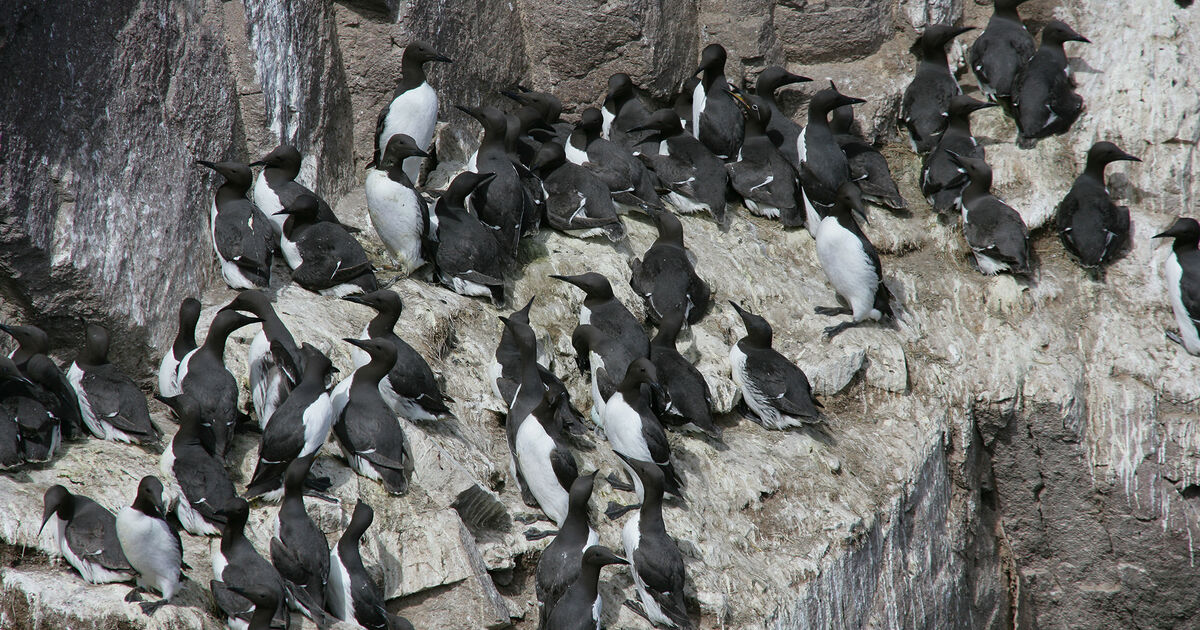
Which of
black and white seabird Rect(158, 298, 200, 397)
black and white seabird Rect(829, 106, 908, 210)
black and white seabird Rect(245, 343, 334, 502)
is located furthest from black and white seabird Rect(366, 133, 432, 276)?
black and white seabird Rect(829, 106, 908, 210)

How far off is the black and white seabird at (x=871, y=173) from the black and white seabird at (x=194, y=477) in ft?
17.8

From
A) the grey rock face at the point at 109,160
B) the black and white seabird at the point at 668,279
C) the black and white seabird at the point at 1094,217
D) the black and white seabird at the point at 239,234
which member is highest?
the grey rock face at the point at 109,160

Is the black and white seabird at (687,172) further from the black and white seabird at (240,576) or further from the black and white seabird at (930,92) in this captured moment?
the black and white seabird at (240,576)

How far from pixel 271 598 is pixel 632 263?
397 cm

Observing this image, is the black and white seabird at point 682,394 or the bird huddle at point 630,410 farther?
the black and white seabird at point 682,394

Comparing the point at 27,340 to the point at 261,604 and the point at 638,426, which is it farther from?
the point at 638,426

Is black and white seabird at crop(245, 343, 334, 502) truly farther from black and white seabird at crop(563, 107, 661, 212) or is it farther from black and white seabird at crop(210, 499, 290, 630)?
black and white seabird at crop(563, 107, 661, 212)

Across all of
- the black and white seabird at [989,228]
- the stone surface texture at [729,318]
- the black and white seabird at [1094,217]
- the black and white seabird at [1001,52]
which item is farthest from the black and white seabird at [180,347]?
the black and white seabird at [1001,52]

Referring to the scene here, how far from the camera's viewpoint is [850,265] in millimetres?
8422

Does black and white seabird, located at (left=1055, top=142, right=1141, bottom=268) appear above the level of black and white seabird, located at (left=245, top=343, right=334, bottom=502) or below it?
below

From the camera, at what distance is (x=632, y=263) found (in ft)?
27.6

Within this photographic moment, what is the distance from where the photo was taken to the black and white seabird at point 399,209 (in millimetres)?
7539

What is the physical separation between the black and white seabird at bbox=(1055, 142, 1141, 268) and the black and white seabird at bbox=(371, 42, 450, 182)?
478cm

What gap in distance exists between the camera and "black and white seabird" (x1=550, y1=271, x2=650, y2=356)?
7.46m
